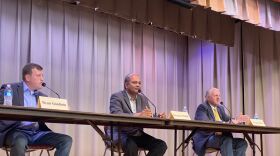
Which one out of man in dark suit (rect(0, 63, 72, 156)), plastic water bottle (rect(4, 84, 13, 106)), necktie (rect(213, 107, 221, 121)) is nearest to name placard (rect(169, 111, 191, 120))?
man in dark suit (rect(0, 63, 72, 156))

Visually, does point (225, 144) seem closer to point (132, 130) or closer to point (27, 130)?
point (132, 130)

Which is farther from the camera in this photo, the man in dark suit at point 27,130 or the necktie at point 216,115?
the necktie at point 216,115

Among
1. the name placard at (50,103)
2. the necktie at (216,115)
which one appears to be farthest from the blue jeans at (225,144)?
the name placard at (50,103)

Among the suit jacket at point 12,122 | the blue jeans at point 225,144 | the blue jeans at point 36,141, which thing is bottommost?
the blue jeans at point 225,144

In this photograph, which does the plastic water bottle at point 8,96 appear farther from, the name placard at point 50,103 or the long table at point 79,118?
the name placard at point 50,103

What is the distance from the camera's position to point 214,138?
192 inches

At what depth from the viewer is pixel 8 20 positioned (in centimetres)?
552

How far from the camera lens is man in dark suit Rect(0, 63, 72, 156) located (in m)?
3.47

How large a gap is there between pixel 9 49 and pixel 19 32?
26 centimetres

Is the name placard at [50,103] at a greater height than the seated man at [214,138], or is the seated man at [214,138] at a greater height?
the name placard at [50,103]

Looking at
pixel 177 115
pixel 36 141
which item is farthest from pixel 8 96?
pixel 177 115

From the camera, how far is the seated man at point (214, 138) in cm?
482

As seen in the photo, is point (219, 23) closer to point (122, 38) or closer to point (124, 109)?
point (122, 38)

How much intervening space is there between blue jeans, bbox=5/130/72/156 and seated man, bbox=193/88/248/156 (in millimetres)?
1812
